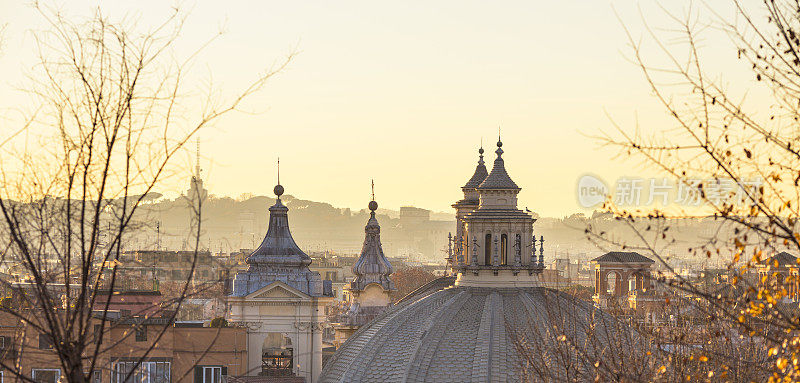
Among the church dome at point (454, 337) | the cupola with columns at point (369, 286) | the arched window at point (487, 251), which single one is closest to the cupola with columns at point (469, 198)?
the cupola with columns at point (369, 286)

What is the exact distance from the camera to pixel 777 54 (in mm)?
12297

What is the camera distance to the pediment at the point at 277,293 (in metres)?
44.9

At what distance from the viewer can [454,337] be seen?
1636 inches

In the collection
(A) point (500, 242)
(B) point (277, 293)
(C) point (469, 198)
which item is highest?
(C) point (469, 198)

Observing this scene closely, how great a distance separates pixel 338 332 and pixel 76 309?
48219 millimetres

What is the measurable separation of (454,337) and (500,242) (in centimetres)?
622

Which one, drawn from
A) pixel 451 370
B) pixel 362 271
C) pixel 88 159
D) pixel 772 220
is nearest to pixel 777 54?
pixel 772 220

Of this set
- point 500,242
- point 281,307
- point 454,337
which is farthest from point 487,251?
point 281,307

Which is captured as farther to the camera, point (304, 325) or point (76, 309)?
point (304, 325)

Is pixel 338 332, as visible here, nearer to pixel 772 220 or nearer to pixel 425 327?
pixel 425 327

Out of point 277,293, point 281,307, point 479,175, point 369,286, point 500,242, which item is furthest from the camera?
point 369,286

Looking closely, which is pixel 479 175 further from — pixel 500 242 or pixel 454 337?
pixel 454 337

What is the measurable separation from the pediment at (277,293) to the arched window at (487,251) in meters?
6.89

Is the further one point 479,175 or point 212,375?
point 479,175
